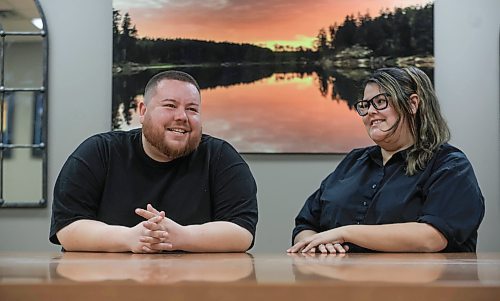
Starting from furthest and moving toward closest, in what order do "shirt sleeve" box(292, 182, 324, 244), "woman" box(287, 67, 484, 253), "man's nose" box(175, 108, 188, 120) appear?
"shirt sleeve" box(292, 182, 324, 244) → "man's nose" box(175, 108, 188, 120) → "woman" box(287, 67, 484, 253)

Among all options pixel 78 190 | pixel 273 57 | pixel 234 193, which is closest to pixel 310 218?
pixel 234 193

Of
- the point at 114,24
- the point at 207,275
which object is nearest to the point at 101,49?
the point at 114,24

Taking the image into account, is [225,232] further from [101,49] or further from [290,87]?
[101,49]

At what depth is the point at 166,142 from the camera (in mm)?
1990

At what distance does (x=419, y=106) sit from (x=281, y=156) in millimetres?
1253

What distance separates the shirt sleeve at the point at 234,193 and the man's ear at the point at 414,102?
0.57 meters

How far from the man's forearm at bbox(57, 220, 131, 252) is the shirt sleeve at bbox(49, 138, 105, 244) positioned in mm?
50

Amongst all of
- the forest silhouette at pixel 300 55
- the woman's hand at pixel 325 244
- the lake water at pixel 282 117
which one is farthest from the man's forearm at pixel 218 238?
the forest silhouette at pixel 300 55

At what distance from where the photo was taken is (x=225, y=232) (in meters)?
1.79

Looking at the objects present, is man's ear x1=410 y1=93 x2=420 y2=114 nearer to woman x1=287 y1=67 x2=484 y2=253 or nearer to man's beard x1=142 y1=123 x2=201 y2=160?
woman x1=287 y1=67 x2=484 y2=253

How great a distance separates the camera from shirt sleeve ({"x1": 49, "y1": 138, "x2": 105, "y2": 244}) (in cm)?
189

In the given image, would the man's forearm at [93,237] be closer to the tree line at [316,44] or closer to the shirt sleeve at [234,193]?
the shirt sleeve at [234,193]

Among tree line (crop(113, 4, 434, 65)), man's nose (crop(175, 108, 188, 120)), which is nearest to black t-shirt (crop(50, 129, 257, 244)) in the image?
man's nose (crop(175, 108, 188, 120))

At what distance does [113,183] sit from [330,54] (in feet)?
5.37
